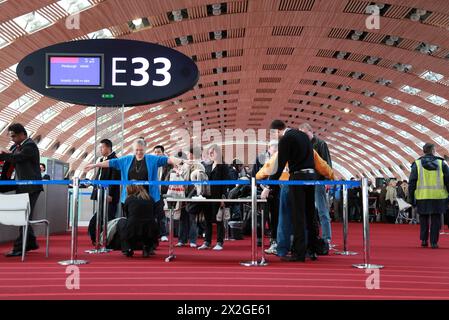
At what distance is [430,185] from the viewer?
7.47m

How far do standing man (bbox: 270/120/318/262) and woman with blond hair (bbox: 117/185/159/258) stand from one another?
5.17 ft

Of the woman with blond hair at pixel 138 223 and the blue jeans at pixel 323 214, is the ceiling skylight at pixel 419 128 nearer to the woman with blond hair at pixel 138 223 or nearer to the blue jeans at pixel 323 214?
the blue jeans at pixel 323 214

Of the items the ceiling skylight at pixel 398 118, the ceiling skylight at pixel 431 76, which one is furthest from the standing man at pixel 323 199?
the ceiling skylight at pixel 398 118

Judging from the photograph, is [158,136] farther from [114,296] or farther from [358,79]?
[114,296]

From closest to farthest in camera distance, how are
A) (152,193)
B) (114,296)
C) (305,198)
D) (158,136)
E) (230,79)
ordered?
(114,296)
(305,198)
(152,193)
(230,79)
(158,136)

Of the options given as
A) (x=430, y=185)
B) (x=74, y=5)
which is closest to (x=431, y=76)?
(x=74, y=5)

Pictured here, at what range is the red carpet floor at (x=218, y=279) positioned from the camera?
3.29 m

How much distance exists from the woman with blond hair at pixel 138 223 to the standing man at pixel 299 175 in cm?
158

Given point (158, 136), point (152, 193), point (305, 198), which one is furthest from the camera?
point (158, 136)

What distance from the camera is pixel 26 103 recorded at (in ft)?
83.3

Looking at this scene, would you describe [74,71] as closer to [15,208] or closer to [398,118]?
[15,208]

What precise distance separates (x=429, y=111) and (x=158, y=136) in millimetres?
22613

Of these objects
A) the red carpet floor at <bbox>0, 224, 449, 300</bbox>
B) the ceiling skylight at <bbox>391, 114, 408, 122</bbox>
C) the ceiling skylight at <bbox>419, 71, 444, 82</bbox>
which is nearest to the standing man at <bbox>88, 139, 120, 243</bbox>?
the red carpet floor at <bbox>0, 224, 449, 300</bbox>
